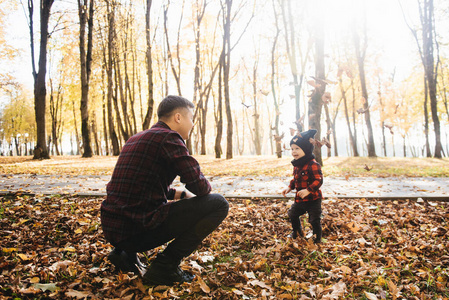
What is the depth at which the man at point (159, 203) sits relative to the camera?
214cm

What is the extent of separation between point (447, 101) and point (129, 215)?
33.2 metres

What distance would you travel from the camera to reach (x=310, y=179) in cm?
342

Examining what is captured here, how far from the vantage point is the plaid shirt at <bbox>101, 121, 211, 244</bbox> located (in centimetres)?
212

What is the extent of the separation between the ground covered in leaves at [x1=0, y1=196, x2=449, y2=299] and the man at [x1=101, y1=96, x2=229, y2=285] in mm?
265

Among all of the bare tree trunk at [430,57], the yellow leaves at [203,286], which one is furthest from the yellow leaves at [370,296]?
the bare tree trunk at [430,57]

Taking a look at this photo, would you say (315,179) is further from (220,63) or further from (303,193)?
(220,63)

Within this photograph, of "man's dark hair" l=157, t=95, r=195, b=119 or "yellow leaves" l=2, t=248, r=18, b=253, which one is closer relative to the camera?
"man's dark hair" l=157, t=95, r=195, b=119

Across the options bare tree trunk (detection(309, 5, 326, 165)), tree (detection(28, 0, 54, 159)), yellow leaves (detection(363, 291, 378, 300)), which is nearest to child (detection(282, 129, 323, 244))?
yellow leaves (detection(363, 291, 378, 300))

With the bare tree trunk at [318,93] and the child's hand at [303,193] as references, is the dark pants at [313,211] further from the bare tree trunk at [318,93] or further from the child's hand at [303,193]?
the bare tree trunk at [318,93]

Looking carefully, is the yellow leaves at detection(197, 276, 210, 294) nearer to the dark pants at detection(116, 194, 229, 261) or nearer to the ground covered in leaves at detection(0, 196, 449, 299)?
the ground covered in leaves at detection(0, 196, 449, 299)

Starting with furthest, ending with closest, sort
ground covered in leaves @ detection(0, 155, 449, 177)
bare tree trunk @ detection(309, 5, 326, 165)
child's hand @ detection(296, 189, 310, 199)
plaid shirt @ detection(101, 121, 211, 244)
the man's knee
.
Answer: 1. ground covered in leaves @ detection(0, 155, 449, 177)
2. bare tree trunk @ detection(309, 5, 326, 165)
3. child's hand @ detection(296, 189, 310, 199)
4. the man's knee
5. plaid shirt @ detection(101, 121, 211, 244)

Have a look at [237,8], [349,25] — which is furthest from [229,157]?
[349,25]

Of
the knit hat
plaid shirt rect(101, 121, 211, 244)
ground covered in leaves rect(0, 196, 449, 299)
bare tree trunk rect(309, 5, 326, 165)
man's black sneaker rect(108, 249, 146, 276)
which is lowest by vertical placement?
Result: ground covered in leaves rect(0, 196, 449, 299)

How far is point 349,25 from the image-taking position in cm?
2006
